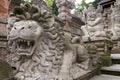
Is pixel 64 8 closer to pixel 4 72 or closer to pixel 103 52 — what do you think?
pixel 103 52

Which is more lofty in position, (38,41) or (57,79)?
(38,41)

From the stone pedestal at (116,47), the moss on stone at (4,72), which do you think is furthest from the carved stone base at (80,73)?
the stone pedestal at (116,47)

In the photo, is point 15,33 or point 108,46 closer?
point 15,33

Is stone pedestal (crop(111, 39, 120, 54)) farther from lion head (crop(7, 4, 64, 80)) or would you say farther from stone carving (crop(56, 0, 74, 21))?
lion head (crop(7, 4, 64, 80))

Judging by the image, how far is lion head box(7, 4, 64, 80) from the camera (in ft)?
7.57

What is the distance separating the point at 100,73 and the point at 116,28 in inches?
234

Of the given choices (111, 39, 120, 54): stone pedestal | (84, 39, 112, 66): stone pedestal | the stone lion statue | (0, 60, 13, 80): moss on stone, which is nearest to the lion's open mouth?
the stone lion statue

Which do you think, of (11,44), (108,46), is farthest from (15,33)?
(108,46)

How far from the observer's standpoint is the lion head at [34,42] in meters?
2.31

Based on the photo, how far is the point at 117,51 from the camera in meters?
6.63

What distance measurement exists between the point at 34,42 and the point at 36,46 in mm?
89

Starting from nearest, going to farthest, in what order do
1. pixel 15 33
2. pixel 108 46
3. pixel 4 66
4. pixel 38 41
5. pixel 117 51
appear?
pixel 4 66
pixel 15 33
pixel 38 41
pixel 108 46
pixel 117 51

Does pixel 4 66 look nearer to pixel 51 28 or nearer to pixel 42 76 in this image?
pixel 42 76

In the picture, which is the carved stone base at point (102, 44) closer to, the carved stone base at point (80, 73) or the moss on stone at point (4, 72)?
the carved stone base at point (80, 73)
